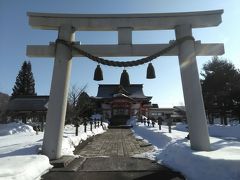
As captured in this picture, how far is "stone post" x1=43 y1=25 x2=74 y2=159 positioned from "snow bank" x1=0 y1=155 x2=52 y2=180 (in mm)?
997

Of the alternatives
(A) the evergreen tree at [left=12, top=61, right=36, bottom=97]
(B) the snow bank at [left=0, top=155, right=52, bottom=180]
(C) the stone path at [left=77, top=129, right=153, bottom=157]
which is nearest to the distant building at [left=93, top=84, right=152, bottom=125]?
(A) the evergreen tree at [left=12, top=61, right=36, bottom=97]

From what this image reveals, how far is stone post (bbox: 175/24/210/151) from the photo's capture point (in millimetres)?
7831

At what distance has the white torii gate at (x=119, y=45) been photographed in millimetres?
8242

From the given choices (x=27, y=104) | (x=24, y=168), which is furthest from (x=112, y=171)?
(x=27, y=104)

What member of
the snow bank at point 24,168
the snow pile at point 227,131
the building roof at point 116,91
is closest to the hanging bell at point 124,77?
the snow bank at point 24,168

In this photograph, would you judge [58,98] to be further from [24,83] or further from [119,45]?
[24,83]

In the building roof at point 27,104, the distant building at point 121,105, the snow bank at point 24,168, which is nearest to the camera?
the snow bank at point 24,168

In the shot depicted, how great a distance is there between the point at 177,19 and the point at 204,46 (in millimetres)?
1223

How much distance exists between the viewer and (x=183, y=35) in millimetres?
8523

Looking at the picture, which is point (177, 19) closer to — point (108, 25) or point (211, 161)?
point (108, 25)

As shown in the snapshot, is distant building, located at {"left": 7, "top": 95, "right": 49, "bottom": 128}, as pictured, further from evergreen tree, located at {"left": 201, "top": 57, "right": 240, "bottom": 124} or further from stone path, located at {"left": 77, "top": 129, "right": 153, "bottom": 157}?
stone path, located at {"left": 77, "top": 129, "right": 153, "bottom": 157}

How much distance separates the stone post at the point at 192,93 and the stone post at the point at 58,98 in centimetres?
358

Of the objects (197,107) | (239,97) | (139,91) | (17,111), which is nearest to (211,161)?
(197,107)

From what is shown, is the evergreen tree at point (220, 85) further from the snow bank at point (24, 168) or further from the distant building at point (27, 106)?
the snow bank at point (24, 168)
